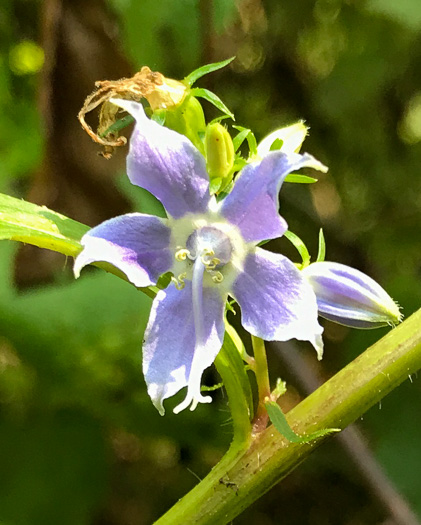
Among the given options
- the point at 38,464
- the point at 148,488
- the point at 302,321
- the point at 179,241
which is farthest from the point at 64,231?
the point at 148,488

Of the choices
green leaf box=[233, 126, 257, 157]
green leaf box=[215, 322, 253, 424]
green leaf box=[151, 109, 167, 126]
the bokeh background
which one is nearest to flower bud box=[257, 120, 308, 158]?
green leaf box=[233, 126, 257, 157]

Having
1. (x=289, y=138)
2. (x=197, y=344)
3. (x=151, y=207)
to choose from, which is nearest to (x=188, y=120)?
(x=289, y=138)

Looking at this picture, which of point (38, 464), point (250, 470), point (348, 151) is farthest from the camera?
point (348, 151)

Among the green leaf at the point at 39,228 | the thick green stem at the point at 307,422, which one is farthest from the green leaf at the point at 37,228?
the thick green stem at the point at 307,422

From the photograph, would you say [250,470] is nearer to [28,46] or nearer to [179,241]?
[179,241]

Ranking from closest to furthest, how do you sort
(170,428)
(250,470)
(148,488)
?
1. (250,470)
2. (170,428)
3. (148,488)

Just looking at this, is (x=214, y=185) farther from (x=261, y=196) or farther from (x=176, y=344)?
(x=176, y=344)

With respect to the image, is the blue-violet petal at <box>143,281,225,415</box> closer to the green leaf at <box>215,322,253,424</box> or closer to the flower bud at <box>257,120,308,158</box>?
the green leaf at <box>215,322,253,424</box>
